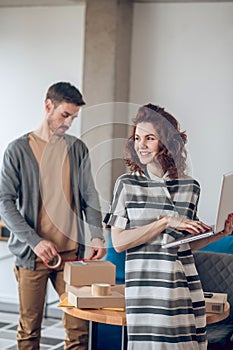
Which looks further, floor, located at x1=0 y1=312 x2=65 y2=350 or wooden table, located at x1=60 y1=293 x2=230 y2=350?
floor, located at x1=0 y1=312 x2=65 y2=350

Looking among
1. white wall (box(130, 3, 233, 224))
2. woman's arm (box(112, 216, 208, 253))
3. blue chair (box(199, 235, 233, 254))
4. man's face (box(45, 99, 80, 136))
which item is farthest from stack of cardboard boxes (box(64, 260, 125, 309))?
white wall (box(130, 3, 233, 224))

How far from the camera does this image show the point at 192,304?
2.75m

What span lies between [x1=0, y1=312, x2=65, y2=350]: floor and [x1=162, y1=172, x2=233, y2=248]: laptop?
2.50 m

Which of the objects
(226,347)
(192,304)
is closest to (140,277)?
(192,304)

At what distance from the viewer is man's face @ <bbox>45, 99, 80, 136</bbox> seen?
365cm

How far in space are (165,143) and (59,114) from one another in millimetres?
1082

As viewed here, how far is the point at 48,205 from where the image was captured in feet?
11.6

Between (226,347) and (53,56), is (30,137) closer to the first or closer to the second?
(226,347)

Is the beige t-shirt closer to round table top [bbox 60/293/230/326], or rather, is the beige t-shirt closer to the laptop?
round table top [bbox 60/293/230/326]

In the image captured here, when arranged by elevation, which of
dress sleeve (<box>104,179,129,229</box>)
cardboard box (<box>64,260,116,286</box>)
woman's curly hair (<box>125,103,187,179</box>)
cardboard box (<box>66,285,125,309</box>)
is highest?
woman's curly hair (<box>125,103,187,179</box>)

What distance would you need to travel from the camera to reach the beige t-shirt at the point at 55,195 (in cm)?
353

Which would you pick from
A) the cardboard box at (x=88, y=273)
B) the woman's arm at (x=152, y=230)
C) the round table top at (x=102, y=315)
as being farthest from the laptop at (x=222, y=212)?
the cardboard box at (x=88, y=273)

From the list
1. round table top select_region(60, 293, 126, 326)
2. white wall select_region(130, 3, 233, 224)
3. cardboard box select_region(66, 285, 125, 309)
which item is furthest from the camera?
white wall select_region(130, 3, 233, 224)

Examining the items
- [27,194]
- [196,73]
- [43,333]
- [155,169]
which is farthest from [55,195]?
[196,73]
